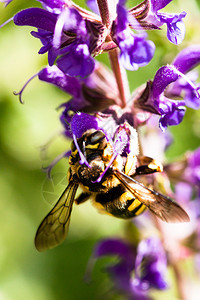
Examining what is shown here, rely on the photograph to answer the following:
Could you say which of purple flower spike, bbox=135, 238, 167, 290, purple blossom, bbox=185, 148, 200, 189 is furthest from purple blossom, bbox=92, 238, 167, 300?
purple blossom, bbox=185, 148, 200, 189

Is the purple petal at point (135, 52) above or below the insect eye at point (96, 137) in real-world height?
above

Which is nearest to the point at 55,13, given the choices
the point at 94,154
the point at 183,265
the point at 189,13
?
the point at 94,154

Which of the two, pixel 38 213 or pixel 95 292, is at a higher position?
pixel 38 213

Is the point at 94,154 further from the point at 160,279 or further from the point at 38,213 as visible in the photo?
the point at 38,213

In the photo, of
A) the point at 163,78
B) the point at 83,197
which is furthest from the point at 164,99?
the point at 83,197

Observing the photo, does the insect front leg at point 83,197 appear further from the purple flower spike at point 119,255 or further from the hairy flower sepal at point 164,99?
the purple flower spike at point 119,255

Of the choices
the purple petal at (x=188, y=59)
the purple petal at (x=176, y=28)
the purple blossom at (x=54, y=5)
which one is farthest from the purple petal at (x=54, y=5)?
the purple petal at (x=188, y=59)

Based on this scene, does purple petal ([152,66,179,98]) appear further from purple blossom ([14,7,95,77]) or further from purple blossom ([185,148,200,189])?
purple blossom ([185,148,200,189])

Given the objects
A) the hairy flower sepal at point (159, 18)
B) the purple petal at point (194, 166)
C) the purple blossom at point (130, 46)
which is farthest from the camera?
the purple petal at point (194, 166)
